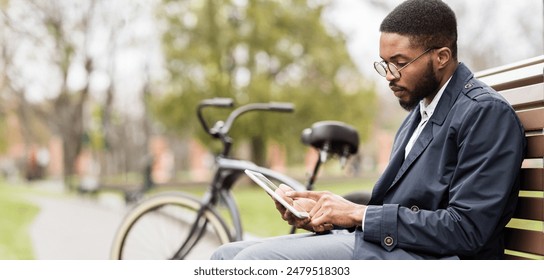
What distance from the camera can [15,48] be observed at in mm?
24719

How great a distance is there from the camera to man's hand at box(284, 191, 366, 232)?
218cm

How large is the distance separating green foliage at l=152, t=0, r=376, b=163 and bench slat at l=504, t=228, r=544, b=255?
21.6m

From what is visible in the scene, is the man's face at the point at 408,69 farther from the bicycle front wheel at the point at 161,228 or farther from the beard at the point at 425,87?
the bicycle front wheel at the point at 161,228

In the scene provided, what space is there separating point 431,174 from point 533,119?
418 millimetres

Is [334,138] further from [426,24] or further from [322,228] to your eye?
[426,24]

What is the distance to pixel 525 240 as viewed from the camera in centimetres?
225

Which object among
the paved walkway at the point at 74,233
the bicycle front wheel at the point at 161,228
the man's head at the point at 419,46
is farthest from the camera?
the paved walkway at the point at 74,233

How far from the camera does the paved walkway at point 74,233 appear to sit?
768cm

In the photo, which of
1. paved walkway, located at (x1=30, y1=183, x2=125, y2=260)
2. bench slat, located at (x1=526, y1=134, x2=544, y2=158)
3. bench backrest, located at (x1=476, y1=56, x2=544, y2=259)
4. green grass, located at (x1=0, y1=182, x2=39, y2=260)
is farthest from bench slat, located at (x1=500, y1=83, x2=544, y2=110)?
green grass, located at (x1=0, y1=182, x2=39, y2=260)

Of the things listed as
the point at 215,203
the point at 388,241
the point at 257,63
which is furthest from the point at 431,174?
the point at 257,63

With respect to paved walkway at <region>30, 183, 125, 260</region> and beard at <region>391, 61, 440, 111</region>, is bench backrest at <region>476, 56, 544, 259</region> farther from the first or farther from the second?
paved walkway at <region>30, 183, 125, 260</region>

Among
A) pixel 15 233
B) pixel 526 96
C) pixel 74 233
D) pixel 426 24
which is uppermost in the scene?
pixel 426 24

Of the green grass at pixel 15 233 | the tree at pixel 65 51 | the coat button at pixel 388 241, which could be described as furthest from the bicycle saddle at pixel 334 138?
the tree at pixel 65 51

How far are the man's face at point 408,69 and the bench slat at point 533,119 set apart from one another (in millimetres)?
304
